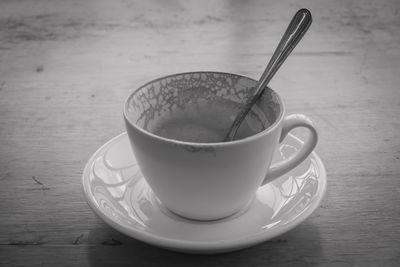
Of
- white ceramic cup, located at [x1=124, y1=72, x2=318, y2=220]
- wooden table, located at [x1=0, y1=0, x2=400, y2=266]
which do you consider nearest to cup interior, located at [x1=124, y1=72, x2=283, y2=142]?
white ceramic cup, located at [x1=124, y1=72, x2=318, y2=220]

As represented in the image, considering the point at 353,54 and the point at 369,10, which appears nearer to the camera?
the point at 353,54

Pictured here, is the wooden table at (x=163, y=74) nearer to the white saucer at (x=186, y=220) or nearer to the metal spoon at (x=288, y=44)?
the white saucer at (x=186, y=220)

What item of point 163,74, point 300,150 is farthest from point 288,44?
point 163,74

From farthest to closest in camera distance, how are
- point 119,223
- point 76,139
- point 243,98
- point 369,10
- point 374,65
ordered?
point 369,10
point 374,65
point 76,139
point 243,98
point 119,223

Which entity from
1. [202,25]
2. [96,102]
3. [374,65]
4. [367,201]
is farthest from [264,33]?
[367,201]

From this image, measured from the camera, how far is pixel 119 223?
400 mm

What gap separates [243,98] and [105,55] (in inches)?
19.8

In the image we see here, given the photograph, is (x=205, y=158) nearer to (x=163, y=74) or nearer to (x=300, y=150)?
(x=300, y=150)

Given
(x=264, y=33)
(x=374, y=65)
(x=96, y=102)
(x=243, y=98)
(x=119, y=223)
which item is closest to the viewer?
(x=119, y=223)

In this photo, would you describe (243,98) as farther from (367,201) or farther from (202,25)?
(202,25)

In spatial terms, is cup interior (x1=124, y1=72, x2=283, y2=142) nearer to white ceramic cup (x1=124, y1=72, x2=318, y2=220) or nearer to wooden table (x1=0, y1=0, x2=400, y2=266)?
white ceramic cup (x1=124, y1=72, x2=318, y2=220)

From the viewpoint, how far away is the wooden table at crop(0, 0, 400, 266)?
0.43 metres

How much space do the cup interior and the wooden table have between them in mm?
116

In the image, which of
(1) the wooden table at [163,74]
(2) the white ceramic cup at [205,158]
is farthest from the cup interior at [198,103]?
(1) the wooden table at [163,74]
